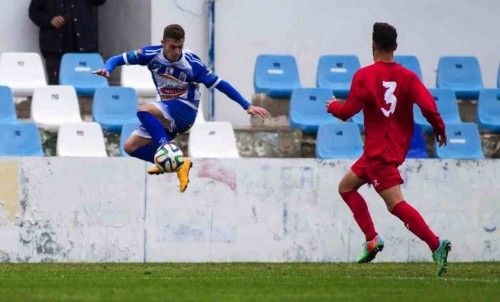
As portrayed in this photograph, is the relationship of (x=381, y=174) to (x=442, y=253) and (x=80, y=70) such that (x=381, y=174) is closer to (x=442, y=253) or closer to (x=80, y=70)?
(x=442, y=253)

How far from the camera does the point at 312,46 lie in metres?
23.0

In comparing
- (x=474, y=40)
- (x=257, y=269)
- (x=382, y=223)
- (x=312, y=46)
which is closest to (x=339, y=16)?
(x=312, y=46)

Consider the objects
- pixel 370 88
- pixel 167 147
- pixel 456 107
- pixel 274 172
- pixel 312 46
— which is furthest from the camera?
pixel 312 46

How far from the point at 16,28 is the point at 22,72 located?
149cm

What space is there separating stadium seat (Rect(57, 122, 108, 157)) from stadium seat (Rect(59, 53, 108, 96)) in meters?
1.60

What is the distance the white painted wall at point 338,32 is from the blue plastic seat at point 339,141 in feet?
9.39

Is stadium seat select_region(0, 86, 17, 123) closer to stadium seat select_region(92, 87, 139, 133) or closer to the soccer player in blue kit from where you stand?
stadium seat select_region(92, 87, 139, 133)

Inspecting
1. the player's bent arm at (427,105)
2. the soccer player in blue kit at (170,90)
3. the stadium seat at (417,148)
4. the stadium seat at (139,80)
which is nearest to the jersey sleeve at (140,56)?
the soccer player in blue kit at (170,90)

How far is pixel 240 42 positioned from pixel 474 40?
12.3ft

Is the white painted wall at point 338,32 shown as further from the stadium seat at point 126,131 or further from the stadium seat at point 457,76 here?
the stadium seat at point 126,131

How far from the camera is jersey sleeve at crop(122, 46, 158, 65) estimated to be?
15469 mm

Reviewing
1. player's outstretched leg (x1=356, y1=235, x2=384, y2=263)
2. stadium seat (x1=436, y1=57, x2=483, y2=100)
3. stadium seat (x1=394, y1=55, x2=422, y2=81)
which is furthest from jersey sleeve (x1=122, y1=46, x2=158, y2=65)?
stadium seat (x1=436, y1=57, x2=483, y2=100)

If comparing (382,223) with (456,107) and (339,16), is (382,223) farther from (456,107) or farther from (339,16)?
(339,16)

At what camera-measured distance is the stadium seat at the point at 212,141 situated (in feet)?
64.8
